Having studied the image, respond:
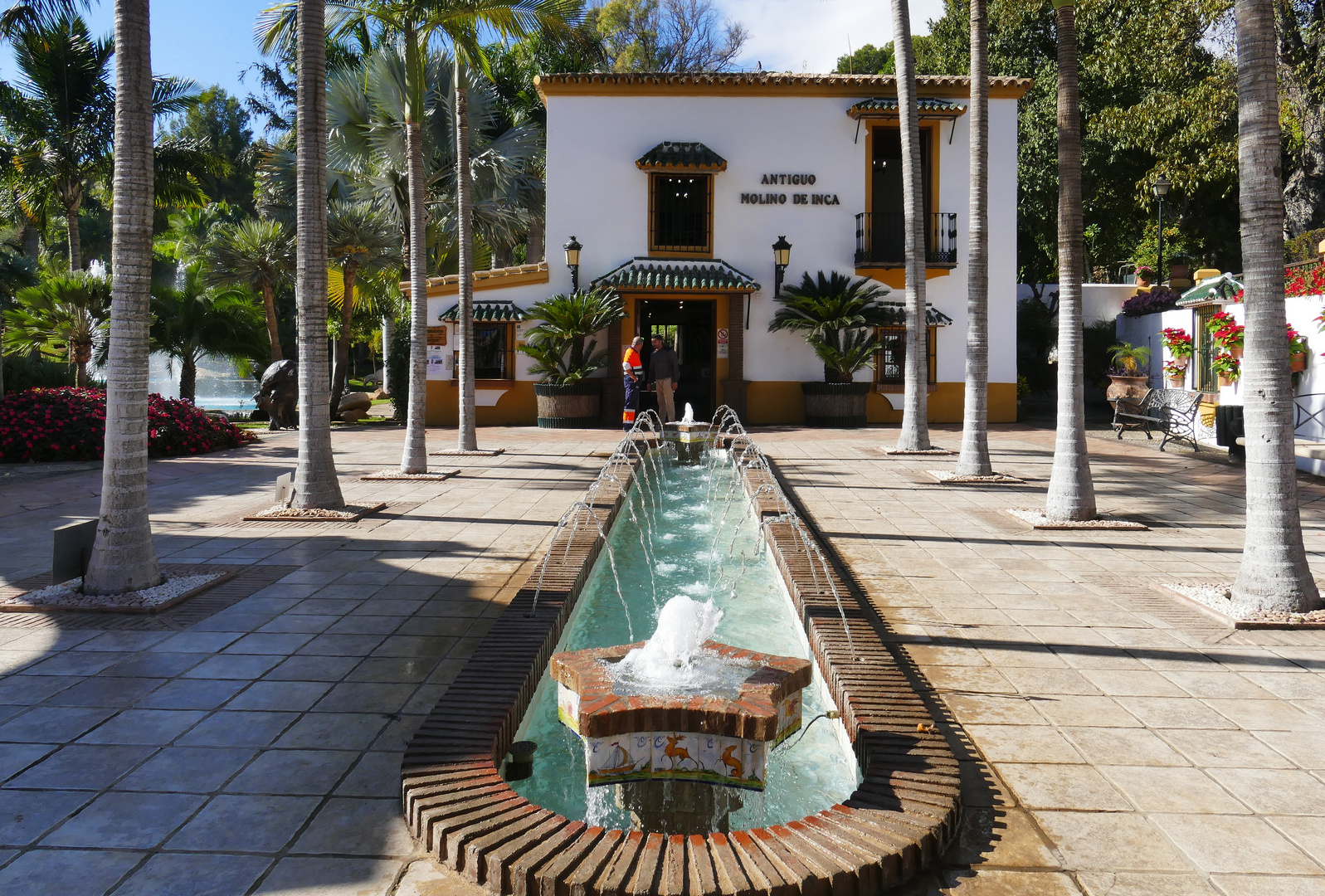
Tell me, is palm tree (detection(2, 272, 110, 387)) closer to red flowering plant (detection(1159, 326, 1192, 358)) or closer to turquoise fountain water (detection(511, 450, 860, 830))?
turquoise fountain water (detection(511, 450, 860, 830))

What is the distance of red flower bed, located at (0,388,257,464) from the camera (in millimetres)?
12938

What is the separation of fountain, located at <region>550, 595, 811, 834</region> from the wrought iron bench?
13.2 metres

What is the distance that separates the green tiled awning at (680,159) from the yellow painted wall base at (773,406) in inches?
190

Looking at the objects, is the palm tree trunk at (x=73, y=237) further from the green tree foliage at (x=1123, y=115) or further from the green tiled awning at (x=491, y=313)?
the green tree foliage at (x=1123, y=115)

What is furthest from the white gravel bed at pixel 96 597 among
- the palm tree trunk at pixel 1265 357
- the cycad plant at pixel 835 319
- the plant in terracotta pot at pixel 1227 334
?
the cycad plant at pixel 835 319

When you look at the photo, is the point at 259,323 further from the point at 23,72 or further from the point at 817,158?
the point at 817,158

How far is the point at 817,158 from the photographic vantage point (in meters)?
20.2

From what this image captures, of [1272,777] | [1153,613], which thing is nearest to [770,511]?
[1153,613]

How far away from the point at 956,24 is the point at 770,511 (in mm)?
24669

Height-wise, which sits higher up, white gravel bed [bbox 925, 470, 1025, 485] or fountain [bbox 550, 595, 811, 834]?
white gravel bed [bbox 925, 470, 1025, 485]

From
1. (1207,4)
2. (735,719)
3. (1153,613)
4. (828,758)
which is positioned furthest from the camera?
(1207,4)

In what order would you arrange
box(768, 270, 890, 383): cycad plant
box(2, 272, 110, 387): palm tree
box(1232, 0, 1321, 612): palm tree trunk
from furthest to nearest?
box(2, 272, 110, 387): palm tree, box(768, 270, 890, 383): cycad plant, box(1232, 0, 1321, 612): palm tree trunk

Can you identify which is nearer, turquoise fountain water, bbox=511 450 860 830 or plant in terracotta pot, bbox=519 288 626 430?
turquoise fountain water, bbox=511 450 860 830

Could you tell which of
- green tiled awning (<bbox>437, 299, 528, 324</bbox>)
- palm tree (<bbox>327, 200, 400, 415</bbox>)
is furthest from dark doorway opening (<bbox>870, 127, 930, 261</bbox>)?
palm tree (<bbox>327, 200, 400, 415</bbox>)
